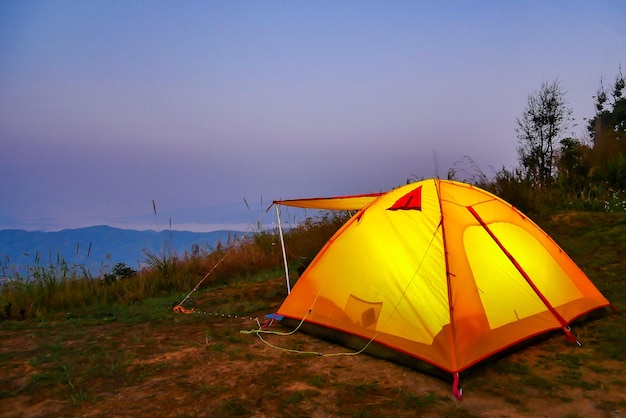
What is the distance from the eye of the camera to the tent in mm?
3990

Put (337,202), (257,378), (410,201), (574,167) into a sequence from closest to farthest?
(257,378), (410,201), (337,202), (574,167)

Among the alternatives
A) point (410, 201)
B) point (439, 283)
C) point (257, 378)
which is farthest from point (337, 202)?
point (257, 378)

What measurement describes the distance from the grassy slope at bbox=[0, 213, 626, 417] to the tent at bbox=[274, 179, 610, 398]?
0.21 metres

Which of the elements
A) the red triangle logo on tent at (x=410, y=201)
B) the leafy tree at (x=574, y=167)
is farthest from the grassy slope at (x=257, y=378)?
the leafy tree at (x=574, y=167)

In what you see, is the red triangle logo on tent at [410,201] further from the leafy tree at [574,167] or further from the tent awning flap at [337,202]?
the leafy tree at [574,167]

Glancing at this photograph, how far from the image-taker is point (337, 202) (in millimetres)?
5875

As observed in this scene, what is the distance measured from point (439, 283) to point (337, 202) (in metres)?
2.04

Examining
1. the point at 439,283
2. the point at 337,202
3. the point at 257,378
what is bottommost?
the point at 257,378

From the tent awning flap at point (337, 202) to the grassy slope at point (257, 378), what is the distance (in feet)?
5.14

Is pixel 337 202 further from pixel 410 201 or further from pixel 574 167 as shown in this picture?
pixel 574 167

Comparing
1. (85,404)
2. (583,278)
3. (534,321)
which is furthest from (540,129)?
(85,404)

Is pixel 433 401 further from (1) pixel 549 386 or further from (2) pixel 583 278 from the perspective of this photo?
(2) pixel 583 278

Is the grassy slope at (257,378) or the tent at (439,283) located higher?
the tent at (439,283)

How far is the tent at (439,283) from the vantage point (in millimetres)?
3990
